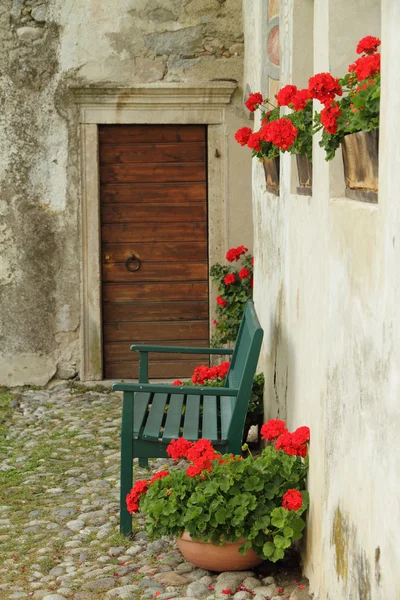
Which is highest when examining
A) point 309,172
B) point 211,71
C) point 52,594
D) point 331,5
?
point 211,71

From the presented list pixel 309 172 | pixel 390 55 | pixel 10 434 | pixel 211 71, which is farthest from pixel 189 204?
pixel 390 55

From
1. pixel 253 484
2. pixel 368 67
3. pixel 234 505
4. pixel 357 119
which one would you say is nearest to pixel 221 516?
pixel 234 505

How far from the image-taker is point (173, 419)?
4.50 m

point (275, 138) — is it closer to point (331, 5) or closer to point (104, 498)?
point (331, 5)

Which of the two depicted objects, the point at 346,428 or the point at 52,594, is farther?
the point at 52,594

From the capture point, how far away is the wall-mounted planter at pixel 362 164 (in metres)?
2.40

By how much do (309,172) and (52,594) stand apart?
1.92m

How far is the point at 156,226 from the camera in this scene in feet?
25.4

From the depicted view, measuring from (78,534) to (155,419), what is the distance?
64 cm

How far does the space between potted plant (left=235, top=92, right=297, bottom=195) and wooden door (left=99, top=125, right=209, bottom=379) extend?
2.02 metres

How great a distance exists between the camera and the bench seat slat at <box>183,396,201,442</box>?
4.15m

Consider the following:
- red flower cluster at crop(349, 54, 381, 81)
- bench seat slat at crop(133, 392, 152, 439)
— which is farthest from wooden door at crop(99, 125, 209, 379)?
red flower cluster at crop(349, 54, 381, 81)

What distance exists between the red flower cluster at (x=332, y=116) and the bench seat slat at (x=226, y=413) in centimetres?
184

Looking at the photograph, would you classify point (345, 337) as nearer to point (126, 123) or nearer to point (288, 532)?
point (288, 532)
